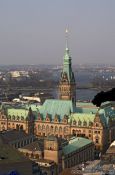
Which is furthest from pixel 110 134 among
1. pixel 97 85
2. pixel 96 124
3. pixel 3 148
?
pixel 97 85

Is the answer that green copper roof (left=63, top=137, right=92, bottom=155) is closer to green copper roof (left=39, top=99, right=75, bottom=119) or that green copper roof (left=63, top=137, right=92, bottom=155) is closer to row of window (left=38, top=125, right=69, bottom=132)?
row of window (left=38, top=125, right=69, bottom=132)

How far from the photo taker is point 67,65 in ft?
158

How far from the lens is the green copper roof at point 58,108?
43469 mm

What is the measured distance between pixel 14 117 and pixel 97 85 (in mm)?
87503

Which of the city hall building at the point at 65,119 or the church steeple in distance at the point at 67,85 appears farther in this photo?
the church steeple in distance at the point at 67,85

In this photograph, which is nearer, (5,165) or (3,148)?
(5,165)

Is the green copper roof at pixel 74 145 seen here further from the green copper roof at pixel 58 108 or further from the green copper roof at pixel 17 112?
the green copper roof at pixel 17 112

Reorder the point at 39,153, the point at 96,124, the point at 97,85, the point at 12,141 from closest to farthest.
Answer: the point at 39,153 < the point at 12,141 < the point at 96,124 < the point at 97,85

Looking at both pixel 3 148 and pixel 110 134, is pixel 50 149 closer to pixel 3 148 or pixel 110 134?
pixel 3 148

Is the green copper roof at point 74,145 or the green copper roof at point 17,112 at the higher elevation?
the green copper roof at point 17,112

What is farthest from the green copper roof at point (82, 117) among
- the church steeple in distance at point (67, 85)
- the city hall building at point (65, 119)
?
the church steeple in distance at point (67, 85)

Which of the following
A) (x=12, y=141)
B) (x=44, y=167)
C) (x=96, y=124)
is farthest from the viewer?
(x=96, y=124)

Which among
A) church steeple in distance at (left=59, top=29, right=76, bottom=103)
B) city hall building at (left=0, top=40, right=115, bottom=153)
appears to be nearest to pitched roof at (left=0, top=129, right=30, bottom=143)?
city hall building at (left=0, top=40, right=115, bottom=153)

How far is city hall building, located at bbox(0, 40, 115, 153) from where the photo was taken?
1630 inches
